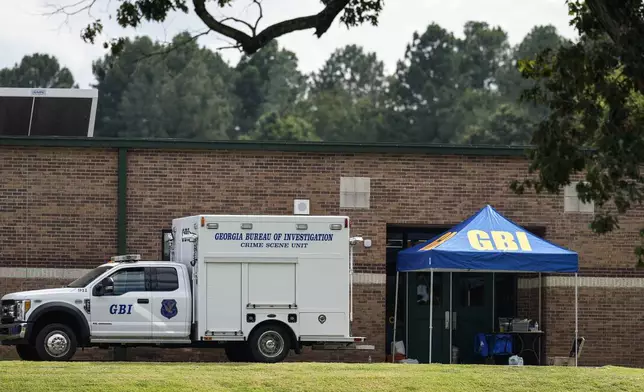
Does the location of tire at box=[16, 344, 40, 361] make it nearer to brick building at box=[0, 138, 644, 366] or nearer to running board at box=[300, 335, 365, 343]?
brick building at box=[0, 138, 644, 366]

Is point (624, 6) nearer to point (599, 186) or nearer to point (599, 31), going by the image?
point (599, 31)

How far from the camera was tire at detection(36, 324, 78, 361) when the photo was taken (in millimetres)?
23625

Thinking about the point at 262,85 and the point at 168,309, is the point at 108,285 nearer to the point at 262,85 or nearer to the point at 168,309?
the point at 168,309

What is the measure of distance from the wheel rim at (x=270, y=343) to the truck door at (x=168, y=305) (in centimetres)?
133

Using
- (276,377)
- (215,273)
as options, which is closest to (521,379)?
(276,377)

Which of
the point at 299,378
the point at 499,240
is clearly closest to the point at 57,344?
the point at 299,378

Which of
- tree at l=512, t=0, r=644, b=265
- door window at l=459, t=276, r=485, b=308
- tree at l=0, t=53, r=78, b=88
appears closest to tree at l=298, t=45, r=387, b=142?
tree at l=0, t=53, r=78, b=88

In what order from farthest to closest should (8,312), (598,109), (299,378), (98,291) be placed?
(98,291) → (8,312) → (299,378) → (598,109)

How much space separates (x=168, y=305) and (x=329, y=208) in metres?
5.52

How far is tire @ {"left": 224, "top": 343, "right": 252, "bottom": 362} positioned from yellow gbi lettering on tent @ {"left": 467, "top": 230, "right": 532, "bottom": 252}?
184 inches

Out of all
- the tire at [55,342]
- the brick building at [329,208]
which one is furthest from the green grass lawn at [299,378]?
the brick building at [329,208]

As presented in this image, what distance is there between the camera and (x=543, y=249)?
2612 cm

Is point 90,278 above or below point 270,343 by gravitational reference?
above

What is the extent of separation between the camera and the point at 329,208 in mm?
28719
